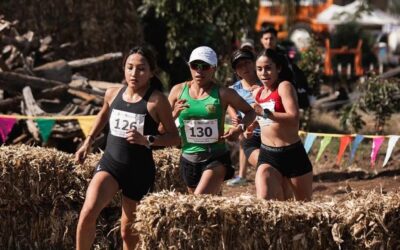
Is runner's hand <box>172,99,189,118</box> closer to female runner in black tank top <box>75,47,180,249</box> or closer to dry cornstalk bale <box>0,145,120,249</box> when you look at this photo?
female runner in black tank top <box>75,47,180,249</box>

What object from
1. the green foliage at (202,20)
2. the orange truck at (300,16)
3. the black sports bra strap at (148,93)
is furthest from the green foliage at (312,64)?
the orange truck at (300,16)

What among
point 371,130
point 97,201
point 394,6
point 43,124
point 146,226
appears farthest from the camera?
point 394,6

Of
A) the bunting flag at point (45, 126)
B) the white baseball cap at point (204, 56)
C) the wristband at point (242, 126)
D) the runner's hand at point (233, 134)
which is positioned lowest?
the bunting flag at point (45, 126)

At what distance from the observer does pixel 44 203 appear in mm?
8234

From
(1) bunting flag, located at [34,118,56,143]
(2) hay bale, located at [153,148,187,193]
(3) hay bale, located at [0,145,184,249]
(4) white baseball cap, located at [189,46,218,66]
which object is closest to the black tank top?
(4) white baseball cap, located at [189,46,218,66]

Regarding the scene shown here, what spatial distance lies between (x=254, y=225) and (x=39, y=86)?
7.41 m

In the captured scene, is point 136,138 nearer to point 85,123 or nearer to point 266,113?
point 266,113

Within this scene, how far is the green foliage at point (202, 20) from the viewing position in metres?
17.0

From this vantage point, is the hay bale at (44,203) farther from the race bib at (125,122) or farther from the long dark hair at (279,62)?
the long dark hair at (279,62)

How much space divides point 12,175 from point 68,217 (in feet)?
2.05

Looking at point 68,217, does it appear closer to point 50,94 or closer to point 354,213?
point 354,213

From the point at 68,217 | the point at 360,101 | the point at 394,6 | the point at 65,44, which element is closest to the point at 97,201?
the point at 68,217

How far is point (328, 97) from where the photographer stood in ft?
61.1

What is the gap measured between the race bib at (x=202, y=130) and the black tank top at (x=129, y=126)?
17.5 inches
